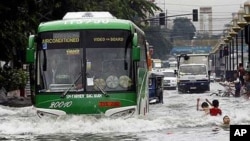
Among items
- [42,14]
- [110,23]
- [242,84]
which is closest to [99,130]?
[110,23]

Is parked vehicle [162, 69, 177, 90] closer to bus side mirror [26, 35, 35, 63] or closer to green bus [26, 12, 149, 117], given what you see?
green bus [26, 12, 149, 117]

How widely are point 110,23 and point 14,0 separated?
1306 centimetres

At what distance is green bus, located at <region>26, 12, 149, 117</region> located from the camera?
58.5 ft

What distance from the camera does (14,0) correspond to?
30.6 meters

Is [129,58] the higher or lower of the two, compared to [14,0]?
lower

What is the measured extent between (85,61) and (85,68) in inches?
7.3

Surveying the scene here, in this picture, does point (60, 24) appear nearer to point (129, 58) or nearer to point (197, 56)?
point (129, 58)

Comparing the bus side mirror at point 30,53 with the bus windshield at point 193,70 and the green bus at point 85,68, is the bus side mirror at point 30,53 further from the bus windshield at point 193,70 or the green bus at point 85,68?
the bus windshield at point 193,70

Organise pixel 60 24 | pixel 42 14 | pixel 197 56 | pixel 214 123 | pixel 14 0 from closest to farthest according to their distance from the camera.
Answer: pixel 60 24 < pixel 214 123 < pixel 14 0 < pixel 42 14 < pixel 197 56

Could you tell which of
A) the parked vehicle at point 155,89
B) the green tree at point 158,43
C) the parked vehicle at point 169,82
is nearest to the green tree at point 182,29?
the green tree at point 158,43

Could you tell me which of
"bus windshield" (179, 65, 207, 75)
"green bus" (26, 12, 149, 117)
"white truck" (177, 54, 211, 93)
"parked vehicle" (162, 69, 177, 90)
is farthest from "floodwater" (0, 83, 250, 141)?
"parked vehicle" (162, 69, 177, 90)

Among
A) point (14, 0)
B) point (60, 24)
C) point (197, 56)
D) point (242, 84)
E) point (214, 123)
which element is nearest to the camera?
point (60, 24)

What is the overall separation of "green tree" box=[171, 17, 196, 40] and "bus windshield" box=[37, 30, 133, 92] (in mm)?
144539

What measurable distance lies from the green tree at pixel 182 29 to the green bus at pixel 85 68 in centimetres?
14449
